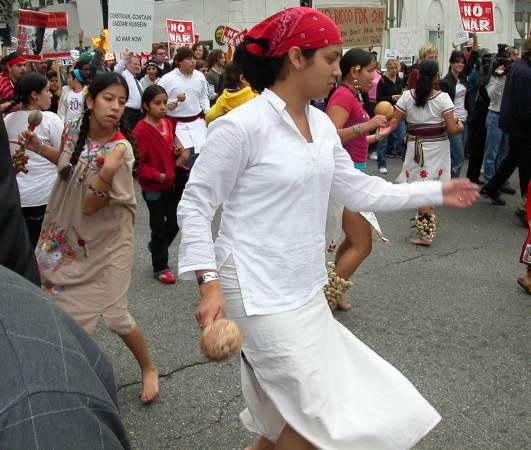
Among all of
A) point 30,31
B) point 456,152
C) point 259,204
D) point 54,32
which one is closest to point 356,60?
point 259,204

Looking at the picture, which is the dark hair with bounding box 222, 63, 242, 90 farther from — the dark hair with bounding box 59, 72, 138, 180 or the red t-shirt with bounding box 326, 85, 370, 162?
the dark hair with bounding box 59, 72, 138, 180

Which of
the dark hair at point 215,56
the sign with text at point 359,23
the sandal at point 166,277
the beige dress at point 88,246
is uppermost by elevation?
the sign with text at point 359,23

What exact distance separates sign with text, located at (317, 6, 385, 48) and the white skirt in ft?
28.0

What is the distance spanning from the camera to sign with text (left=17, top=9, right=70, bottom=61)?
11.8 metres

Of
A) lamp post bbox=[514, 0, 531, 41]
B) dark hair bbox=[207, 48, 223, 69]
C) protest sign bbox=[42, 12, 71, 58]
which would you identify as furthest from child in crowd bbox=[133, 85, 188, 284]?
lamp post bbox=[514, 0, 531, 41]

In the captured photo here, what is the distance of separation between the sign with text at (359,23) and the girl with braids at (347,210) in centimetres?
587

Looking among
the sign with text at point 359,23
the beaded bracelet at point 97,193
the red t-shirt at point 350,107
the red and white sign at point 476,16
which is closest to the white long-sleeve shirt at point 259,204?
the beaded bracelet at point 97,193

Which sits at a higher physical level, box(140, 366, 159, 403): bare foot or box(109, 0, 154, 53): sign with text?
box(109, 0, 154, 53): sign with text

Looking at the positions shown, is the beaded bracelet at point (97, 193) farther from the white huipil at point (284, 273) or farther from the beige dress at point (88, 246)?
the white huipil at point (284, 273)

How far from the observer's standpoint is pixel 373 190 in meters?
2.44

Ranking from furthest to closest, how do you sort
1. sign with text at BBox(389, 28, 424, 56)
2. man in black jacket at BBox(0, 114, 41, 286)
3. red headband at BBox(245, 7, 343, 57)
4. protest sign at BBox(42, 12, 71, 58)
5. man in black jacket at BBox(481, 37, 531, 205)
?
sign with text at BBox(389, 28, 424, 56), protest sign at BBox(42, 12, 71, 58), man in black jacket at BBox(481, 37, 531, 205), red headband at BBox(245, 7, 343, 57), man in black jacket at BBox(0, 114, 41, 286)

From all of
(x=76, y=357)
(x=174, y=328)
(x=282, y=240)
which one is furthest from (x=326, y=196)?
(x=174, y=328)

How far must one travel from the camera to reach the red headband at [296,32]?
83.5 inches

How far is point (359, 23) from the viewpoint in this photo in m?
10.2
